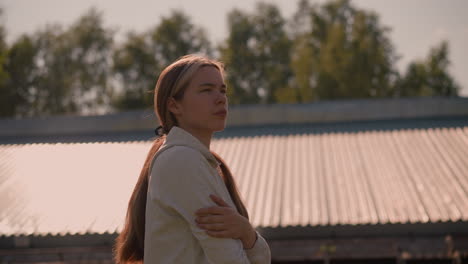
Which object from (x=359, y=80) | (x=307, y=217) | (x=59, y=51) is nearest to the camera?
(x=307, y=217)

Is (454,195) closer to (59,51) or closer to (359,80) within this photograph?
(359,80)

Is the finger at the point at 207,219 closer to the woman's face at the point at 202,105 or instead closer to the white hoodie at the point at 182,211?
the white hoodie at the point at 182,211

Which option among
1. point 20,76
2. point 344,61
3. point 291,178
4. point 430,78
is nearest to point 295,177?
point 291,178

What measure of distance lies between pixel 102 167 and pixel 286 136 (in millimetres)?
4721

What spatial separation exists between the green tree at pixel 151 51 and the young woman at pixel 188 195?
42.5m

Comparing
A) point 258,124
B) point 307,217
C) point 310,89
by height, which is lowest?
point 310,89

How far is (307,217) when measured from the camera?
8859 millimetres

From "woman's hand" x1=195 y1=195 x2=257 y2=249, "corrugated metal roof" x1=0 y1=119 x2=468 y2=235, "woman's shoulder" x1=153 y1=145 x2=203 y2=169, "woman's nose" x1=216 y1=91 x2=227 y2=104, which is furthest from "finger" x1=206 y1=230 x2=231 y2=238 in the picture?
"corrugated metal roof" x1=0 y1=119 x2=468 y2=235

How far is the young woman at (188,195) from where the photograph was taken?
2.00 meters

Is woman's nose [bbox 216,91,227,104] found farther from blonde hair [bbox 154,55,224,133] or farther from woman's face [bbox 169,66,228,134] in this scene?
blonde hair [bbox 154,55,224,133]

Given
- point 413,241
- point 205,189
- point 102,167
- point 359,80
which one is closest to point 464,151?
point 413,241

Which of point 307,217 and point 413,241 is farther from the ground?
point 307,217

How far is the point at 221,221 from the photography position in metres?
2.01

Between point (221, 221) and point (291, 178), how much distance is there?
8.79 meters
